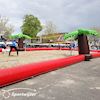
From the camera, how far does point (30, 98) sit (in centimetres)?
615

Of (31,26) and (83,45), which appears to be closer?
(83,45)

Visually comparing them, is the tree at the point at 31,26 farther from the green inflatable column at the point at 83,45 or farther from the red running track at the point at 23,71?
the red running track at the point at 23,71

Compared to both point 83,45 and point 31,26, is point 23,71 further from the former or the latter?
point 31,26

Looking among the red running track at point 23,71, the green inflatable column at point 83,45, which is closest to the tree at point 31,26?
the green inflatable column at point 83,45

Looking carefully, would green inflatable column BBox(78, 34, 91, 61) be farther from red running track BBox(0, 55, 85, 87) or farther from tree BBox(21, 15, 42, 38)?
tree BBox(21, 15, 42, 38)

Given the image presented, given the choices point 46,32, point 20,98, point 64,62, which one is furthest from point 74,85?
point 46,32

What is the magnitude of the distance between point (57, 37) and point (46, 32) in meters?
15.8

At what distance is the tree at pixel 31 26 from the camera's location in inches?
2650

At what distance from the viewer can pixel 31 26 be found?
6731cm

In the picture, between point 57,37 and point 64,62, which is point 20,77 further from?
point 57,37

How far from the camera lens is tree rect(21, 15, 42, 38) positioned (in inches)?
2650

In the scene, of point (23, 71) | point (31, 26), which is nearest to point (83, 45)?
point (23, 71)

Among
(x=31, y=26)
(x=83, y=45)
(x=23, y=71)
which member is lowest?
(x=23, y=71)

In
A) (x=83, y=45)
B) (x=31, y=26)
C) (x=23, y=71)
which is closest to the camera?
(x=23, y=71)
